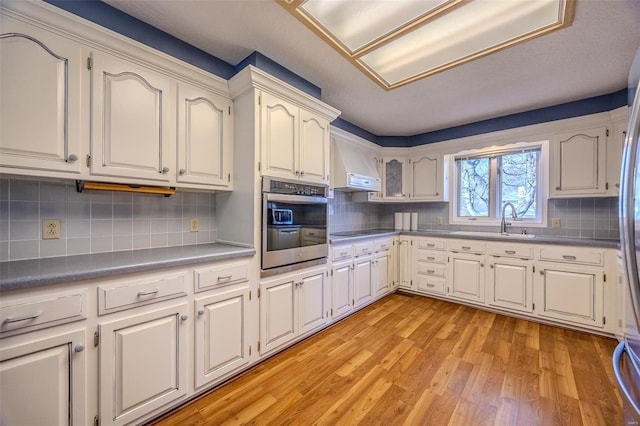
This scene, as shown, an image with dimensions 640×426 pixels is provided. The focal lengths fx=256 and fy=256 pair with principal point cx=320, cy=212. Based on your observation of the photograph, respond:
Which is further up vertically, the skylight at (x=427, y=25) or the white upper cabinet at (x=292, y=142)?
the skylight at (x=427, y=25)

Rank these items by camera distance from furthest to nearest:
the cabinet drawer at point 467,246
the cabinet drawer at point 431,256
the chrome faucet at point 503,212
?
the cabinet drawer at point 431,256 < the chrome faucet at point 503,212 < the cabinet drawer at point 467,246

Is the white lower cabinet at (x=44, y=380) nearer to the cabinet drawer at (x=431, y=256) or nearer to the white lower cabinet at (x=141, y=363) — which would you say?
the white lower cabinet at (x=141, y=363)

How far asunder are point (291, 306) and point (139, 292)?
1114mm

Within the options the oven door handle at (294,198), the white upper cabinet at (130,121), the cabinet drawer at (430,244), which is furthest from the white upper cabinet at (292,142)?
the cabinet drawer at (430,244)

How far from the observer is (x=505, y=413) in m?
1.51

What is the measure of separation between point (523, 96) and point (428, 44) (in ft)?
5.15

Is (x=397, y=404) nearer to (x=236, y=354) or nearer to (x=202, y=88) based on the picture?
(x=236, y=354)

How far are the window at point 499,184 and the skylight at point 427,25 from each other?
6.12ft

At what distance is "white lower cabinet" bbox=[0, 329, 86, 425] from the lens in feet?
3.42

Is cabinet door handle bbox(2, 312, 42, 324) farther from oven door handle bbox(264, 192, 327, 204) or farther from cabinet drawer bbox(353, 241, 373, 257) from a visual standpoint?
cabinet drawer bbox(353, 241, 373, 257)

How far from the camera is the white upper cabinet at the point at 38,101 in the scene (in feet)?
3.94

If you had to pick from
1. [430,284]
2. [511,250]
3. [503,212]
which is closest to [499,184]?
[503,212]

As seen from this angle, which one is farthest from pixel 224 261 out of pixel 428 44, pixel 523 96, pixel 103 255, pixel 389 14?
pixel 523 96

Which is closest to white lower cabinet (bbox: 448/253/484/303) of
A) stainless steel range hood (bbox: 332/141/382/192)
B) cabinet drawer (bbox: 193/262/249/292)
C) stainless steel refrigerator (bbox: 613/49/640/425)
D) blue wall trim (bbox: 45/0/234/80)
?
stainless steel range hood (bbox: 332/141/382/192)
